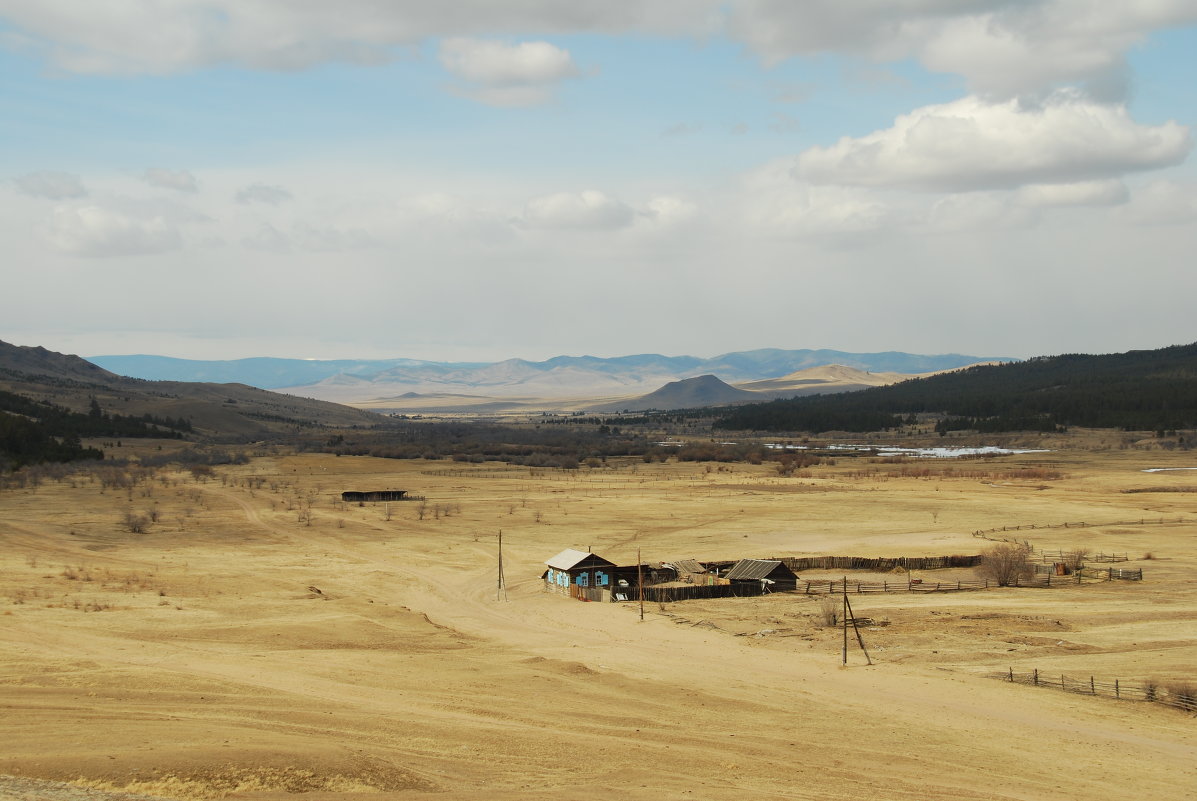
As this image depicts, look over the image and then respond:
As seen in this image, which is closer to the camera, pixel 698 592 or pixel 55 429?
pixel 698 592

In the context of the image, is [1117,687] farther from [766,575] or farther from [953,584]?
[766,575]

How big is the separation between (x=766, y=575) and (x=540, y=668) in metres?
17.8

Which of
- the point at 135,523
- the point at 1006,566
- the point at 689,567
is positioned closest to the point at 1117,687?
the point at 1006,566

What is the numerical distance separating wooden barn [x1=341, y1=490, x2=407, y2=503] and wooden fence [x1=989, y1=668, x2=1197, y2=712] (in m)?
58.8

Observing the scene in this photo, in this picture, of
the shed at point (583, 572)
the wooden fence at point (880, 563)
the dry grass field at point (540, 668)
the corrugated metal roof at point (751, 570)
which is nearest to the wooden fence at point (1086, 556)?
the dry grass field at point (540, 668)

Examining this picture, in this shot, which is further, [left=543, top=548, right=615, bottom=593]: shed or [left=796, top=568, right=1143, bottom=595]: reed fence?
[left=796, top=568, right=1143, bottom=595]: reed fence

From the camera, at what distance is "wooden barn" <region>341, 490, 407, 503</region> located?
8267cm

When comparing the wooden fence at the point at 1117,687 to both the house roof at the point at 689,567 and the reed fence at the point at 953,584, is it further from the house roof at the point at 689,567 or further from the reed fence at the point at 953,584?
the house roof at the point at 689,567

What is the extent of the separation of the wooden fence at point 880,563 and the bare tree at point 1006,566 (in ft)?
9.04

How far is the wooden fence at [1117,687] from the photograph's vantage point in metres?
28.8

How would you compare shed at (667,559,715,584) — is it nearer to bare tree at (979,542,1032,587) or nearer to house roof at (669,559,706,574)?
house roof at (669,559,706,574)

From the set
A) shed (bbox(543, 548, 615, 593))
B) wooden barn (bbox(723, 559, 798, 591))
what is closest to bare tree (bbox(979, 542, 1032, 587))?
wooden barn (bbox(723, 559, 798, 591))

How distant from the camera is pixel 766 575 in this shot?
4772cm

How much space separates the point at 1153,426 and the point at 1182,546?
9148cm
